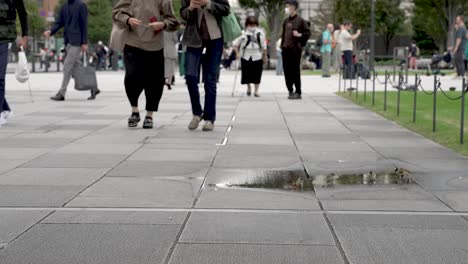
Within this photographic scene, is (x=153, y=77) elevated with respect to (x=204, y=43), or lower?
lower

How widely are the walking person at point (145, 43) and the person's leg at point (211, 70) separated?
548 millimetres

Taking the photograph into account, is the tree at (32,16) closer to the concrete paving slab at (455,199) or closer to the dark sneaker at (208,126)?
the dark sneaker at (208,126)

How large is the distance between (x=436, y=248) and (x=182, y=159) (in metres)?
3.86

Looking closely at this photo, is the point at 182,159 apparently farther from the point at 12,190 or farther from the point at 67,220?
the point at 67,220

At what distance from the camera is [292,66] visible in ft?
59.6

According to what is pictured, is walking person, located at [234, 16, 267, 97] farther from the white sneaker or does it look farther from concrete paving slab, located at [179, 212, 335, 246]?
concrete paving slab, located at [179, 212, 335, 246]

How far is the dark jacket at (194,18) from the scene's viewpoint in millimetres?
10766

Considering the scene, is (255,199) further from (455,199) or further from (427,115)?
(427,115)

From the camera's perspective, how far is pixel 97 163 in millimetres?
8039

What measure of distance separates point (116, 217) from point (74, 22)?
1152 centimetres

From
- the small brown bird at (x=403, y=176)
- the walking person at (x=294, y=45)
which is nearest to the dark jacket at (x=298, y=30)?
the walking person at (x=294, y=45)

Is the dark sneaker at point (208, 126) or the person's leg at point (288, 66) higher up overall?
the person's leg at point (288, 66)

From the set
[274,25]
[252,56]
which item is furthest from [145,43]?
[274,25]

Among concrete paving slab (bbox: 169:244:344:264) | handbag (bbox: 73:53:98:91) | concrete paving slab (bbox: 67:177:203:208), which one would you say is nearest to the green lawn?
concrete paving slab (bbox: 67:177:203:208)
